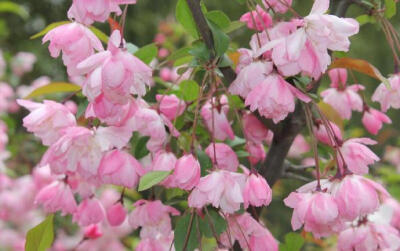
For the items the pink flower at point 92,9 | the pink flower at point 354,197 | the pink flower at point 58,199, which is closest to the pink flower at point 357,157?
the pink flower at point 354,197

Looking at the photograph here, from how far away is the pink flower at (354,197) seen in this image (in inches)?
32.8

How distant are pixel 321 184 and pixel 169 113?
1.01 feet

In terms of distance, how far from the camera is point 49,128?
3.37ft

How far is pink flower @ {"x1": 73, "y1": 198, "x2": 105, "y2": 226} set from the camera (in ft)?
3.81

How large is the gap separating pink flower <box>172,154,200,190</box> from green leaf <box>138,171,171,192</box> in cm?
2

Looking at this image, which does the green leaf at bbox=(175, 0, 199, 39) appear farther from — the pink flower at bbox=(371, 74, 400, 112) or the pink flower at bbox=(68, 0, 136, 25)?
the pink flower at bbox=(371, 74, 400, 112)

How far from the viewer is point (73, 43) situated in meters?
0.90

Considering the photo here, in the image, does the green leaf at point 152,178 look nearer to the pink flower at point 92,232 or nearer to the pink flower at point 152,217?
the pink flower at point 152,217

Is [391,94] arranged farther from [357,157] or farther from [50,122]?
[50,122]

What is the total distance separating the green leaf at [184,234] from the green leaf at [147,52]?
0.28m

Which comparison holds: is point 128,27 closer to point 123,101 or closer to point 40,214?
point 40,214

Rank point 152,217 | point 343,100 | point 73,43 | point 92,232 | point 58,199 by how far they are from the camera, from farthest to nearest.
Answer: point 92,232
point 343,100
point 58,199
point 152,217
point 73,43

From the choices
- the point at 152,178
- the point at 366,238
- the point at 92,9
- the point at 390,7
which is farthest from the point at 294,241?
the point at 92,9

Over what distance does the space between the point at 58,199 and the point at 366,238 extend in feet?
1.81
